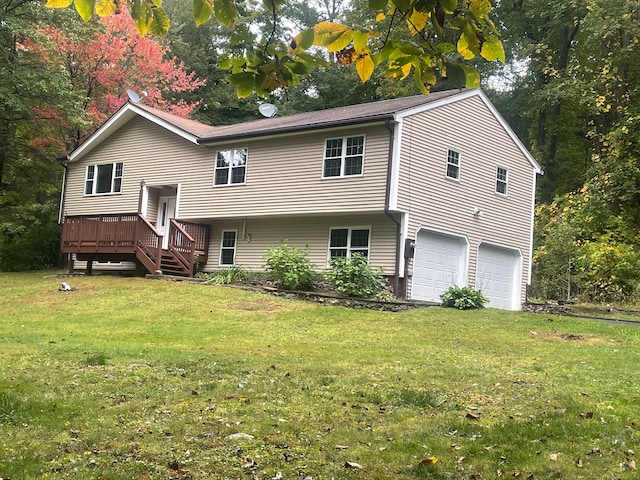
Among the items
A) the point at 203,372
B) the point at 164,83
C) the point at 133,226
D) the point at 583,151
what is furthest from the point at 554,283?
the point at 203,372

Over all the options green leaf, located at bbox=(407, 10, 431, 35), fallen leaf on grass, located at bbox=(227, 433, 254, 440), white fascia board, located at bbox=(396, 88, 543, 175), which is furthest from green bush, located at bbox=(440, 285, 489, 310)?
green leaf, located at bbox=(407, 10, 431, 35)

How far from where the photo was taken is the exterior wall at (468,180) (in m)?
17.6

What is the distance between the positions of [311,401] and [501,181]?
16531 millimetres

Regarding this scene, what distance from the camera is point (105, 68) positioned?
26328mm

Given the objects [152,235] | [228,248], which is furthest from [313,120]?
[152,235]

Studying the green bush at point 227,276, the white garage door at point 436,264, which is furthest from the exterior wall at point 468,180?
the green bush at point 227,276

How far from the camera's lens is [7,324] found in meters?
12.1

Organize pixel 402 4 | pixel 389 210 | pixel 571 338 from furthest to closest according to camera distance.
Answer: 1. pixel 389 210
2. pixel 571 338
3. pixel 402 4

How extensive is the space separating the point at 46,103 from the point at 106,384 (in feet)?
66.4

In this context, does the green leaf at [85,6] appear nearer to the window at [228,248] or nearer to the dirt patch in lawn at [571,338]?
the dirt patch in lawn at [571,338]

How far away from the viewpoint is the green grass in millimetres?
4312

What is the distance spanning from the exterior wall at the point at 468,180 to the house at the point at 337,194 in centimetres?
5

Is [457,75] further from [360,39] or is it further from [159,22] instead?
[159,22]

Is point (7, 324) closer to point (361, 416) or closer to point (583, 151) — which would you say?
point (361, 416)
